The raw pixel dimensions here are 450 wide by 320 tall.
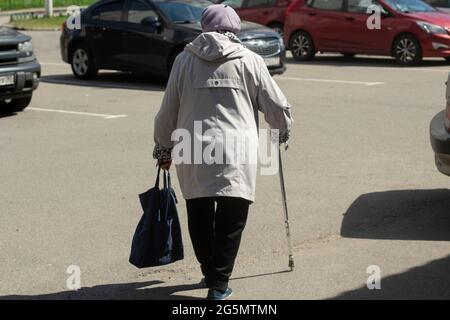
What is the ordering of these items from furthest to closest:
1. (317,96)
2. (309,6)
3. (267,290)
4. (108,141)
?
(309,6), (317,96), (108,141), (267,290)

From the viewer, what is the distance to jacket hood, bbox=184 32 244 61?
5535 mm

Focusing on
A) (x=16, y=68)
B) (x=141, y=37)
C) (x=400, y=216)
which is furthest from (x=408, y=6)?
(x=400, y=216)

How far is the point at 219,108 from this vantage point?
5.58 m

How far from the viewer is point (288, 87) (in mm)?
16469

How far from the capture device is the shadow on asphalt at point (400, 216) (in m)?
7.37

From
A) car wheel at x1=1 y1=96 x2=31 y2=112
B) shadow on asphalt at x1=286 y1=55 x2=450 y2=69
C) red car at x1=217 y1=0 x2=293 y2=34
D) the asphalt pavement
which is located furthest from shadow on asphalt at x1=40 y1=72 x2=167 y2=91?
red car at x1=217 y1=0 x2=293 y2=34

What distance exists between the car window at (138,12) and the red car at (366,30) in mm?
4944

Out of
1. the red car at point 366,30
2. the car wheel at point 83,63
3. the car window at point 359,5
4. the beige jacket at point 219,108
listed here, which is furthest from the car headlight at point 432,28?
the beige jacket at point 219,108

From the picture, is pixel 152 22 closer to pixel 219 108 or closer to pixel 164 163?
pixel 164 163
